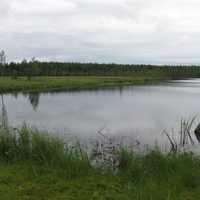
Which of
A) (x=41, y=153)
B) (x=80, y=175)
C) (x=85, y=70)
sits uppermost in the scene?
(x=85, y=70)

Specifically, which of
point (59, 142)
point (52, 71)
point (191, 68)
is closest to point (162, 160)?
point (59, 142)

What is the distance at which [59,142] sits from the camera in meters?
6.77

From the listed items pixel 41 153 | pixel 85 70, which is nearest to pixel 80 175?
pixel 41 153

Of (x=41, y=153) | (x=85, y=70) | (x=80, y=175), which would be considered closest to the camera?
(x=80, y=175)

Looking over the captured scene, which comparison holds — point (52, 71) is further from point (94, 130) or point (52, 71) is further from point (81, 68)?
point (94, 130)

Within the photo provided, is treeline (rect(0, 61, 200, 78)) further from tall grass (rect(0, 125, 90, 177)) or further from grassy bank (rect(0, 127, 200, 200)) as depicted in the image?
grassy bank (rect(0, 127, 200, 200))

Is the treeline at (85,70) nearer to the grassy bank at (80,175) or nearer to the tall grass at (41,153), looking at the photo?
the tall grass at (41,153)

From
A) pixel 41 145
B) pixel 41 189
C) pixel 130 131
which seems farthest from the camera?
pixel 130 131

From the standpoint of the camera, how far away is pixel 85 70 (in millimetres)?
93250

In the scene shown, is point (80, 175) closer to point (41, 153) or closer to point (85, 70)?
point (41, 153)

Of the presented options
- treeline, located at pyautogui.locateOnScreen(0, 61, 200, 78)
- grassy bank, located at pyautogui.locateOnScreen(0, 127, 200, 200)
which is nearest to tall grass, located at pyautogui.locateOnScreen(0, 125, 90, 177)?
grassy bank, located at pyautogui.locateOnScreen(0, 127, 200, 200)

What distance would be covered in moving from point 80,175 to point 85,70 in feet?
290

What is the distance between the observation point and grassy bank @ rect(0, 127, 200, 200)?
4758 mm

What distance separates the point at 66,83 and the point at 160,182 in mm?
45822
